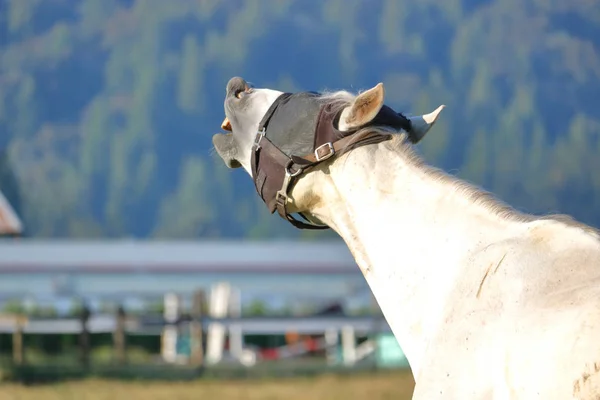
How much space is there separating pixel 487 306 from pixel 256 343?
16.1 metres

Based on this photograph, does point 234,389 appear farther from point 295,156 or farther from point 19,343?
point 295,156

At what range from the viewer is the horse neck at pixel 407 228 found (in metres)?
2.70

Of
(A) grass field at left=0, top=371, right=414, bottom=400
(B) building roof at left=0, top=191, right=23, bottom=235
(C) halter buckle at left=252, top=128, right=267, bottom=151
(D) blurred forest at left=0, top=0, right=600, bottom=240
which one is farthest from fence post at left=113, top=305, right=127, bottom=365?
(D) blurred forest at left=0, top=0, right=600, bottom=240

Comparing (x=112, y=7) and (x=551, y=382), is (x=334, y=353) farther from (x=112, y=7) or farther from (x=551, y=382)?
(x=112, y=7)

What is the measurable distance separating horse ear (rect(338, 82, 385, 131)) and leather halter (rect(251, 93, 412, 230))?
0.08 ft

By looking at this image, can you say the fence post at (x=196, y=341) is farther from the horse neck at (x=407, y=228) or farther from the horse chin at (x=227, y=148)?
the horse neck at (x=407, y=228)

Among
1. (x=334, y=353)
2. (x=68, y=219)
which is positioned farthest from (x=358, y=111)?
(x=68, y=219)

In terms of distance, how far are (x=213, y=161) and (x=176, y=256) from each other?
1177 cm

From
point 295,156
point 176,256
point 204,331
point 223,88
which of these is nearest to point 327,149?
point 295,156

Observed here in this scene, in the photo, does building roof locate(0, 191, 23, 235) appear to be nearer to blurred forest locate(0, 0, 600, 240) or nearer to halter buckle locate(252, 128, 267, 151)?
blurred forest locate(0, 0, 600, 240)

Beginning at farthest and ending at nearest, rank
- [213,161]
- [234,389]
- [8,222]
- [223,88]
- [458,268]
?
[223,88], [8,222], [213,161], [234,389], [458,268]

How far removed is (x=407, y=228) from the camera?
283cm

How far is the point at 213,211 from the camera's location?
35.3 meters

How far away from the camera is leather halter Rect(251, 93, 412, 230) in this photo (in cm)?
296
